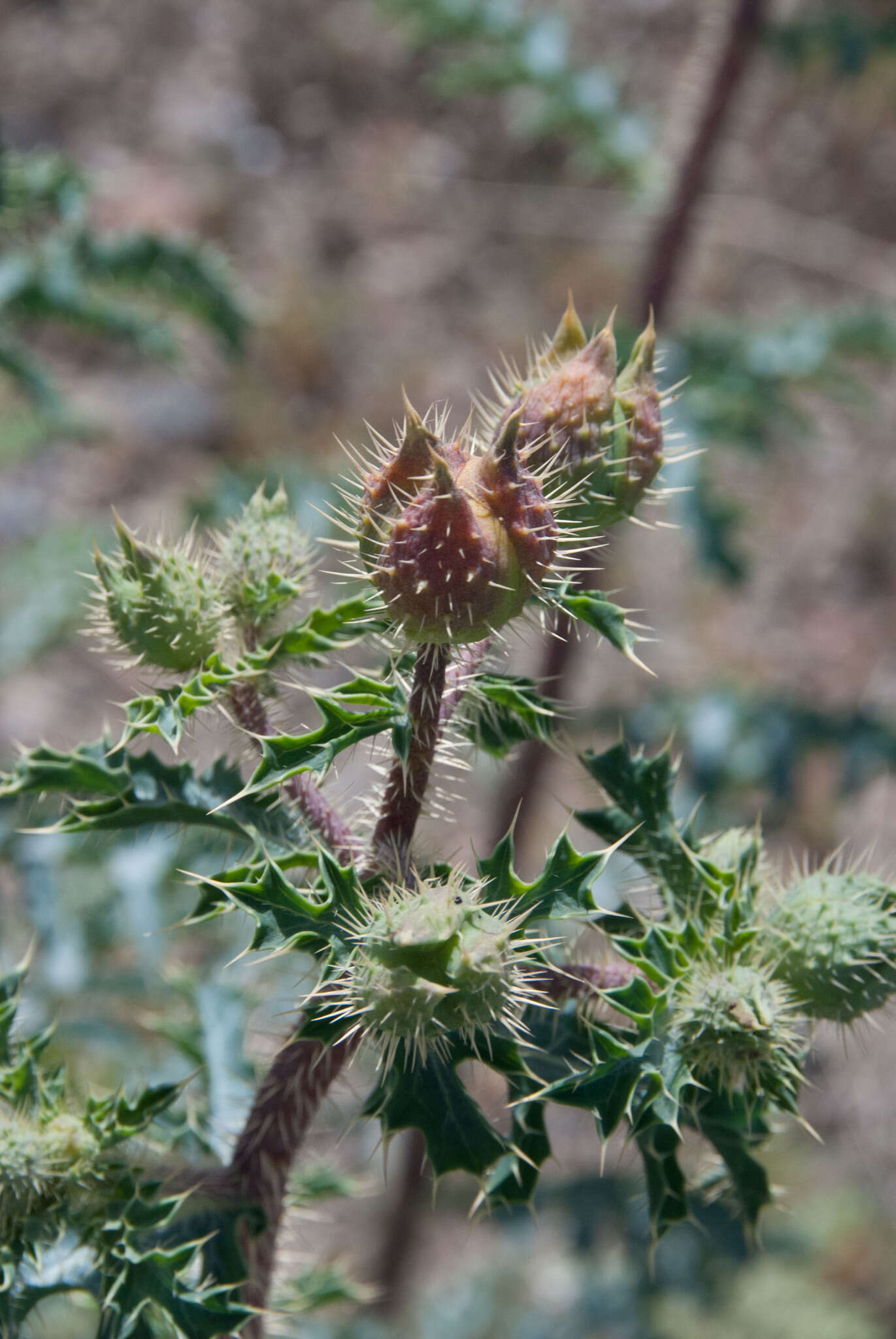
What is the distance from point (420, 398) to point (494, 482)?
17.3ft

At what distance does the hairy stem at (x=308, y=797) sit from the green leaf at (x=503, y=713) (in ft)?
0.50

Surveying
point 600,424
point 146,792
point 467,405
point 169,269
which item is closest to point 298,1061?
point 146,792

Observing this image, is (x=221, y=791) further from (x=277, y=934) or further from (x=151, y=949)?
(x=151, y=949)

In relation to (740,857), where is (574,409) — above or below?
above

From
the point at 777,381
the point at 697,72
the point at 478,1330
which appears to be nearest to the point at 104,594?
the point at 777,381

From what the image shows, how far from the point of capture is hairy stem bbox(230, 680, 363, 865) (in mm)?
999

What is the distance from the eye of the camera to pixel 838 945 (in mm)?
940

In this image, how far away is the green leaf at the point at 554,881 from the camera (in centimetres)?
88

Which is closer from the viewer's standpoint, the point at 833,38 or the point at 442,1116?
the point at 442,1116

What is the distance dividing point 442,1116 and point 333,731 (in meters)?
0.35

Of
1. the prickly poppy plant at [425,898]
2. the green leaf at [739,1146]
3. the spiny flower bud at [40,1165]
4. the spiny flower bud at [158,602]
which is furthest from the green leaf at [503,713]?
the spiny flower bud at [40,1165]

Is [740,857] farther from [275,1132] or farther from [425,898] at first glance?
[275,1132]

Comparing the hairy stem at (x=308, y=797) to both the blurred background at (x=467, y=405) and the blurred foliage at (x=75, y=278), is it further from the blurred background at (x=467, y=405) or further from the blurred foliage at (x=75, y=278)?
the blurred foliage at (x=75, y=278)

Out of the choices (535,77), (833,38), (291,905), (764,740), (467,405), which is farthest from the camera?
(467,405)
